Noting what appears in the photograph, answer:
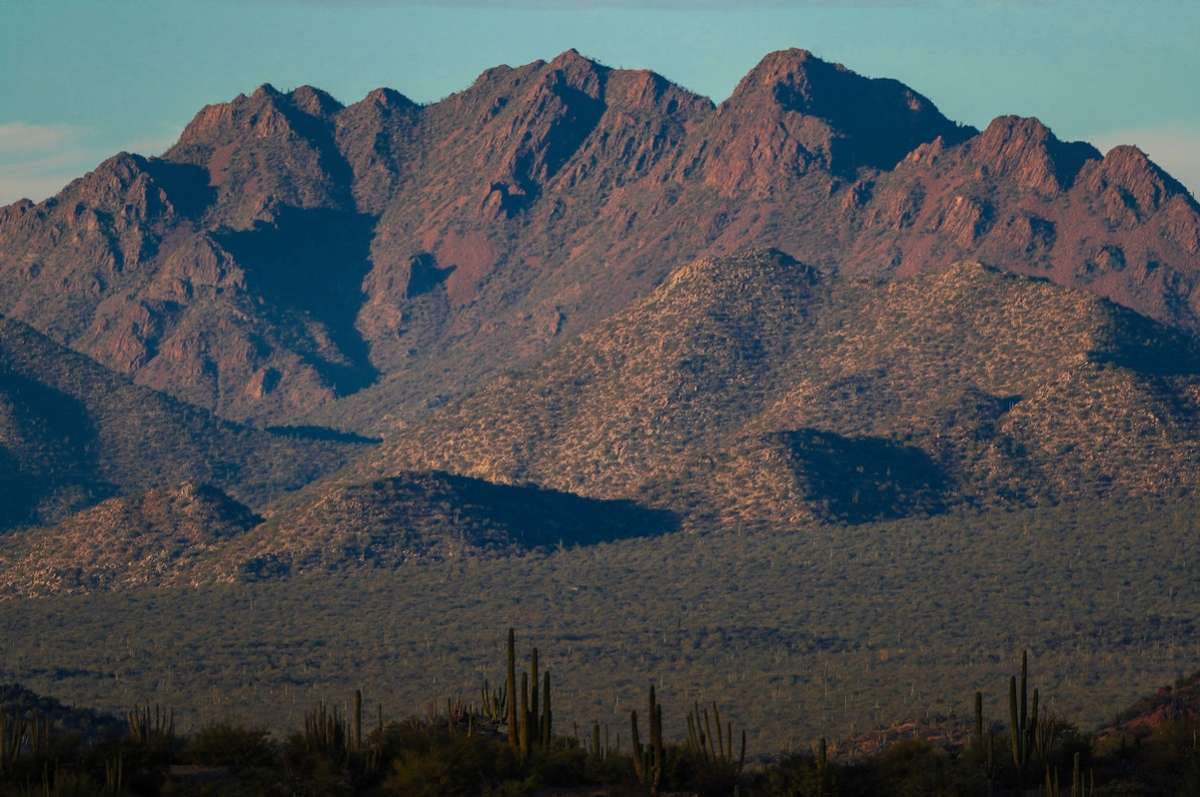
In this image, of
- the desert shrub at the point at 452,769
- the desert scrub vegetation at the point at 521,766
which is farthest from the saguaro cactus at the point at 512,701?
the desert shrub at the point at 452,769

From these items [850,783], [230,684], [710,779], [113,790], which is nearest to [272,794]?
[113,790]

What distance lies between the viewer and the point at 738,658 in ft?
539

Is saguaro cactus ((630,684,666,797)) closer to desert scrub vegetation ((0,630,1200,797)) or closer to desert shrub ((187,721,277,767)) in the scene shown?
desert scrub vegetation ((0,630,1200,797))

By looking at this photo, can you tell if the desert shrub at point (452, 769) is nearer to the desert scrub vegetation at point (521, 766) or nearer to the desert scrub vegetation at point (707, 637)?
the desert scrub vegetation at point (521, 766)

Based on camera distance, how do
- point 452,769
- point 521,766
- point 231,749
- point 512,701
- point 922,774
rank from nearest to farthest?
point 452,769 → point 521,766 → point 922,774 → point 231,749 → point 512,701

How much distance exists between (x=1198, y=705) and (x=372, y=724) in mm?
47535

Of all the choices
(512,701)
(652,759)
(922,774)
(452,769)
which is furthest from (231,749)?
(922,774)

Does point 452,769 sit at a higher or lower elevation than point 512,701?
lower

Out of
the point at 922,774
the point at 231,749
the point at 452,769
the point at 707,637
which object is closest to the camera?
the point at 452,769

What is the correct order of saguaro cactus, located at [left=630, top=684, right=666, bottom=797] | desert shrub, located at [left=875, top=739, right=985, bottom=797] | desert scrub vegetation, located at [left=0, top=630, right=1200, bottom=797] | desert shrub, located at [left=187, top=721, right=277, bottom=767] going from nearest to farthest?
desert scrub vegetation, located at [left=0, top=630, right=1200, bottom=797], saguaro cactus, located at [left=630, top=684, right=666, bottom=797], desert shrub, located at [left=875, top=739, right=985, bottom=797], desert shrub, located at [left=187, top=721, right=277, bottom=767]

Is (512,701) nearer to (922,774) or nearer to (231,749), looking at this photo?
(231,749)

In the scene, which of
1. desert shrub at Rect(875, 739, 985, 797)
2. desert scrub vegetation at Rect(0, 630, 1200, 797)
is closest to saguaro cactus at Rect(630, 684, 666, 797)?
desert scrub vegetation at Rect(0, 630, 1200, 797)

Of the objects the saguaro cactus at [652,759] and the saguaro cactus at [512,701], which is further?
the saguaro cactus at [512,701]

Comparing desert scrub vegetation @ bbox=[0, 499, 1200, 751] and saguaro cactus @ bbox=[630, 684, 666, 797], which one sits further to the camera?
Answer: desert scrub vegetation @ bbox=[0, 499, 1200, 751]
